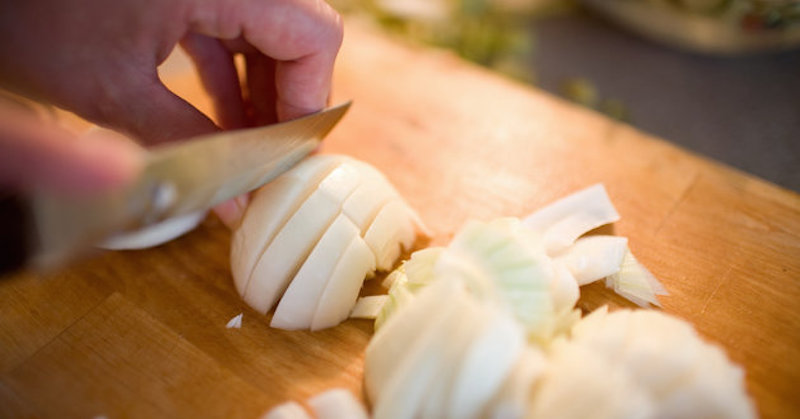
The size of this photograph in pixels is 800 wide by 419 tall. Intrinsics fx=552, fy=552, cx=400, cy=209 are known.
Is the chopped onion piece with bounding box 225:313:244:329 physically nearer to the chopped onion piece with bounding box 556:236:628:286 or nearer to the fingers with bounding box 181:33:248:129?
the fingers with bounding box 181:33:248:129

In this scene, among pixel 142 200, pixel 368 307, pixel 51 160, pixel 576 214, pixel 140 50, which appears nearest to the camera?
pixel 51 160

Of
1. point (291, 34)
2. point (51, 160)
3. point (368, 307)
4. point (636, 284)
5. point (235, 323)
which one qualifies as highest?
point (291, 34)

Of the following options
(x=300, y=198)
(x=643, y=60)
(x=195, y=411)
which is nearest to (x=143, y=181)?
(x=300, y=198)

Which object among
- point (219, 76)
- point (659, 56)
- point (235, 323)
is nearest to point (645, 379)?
point (235, 323)

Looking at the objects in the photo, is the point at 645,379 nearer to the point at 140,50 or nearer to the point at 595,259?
the point at 595,259

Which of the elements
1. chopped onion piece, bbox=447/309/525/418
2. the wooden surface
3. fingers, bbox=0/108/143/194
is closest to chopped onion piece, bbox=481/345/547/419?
chopped onion piece, bbox=447/309/525/418

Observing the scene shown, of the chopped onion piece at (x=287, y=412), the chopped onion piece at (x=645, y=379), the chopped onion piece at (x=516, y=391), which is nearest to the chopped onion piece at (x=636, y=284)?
the chopped onion piece at (x=645, y=379)

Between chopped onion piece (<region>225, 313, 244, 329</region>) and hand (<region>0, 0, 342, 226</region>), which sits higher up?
hand (<region>0, 0, 342, 226</region>)
